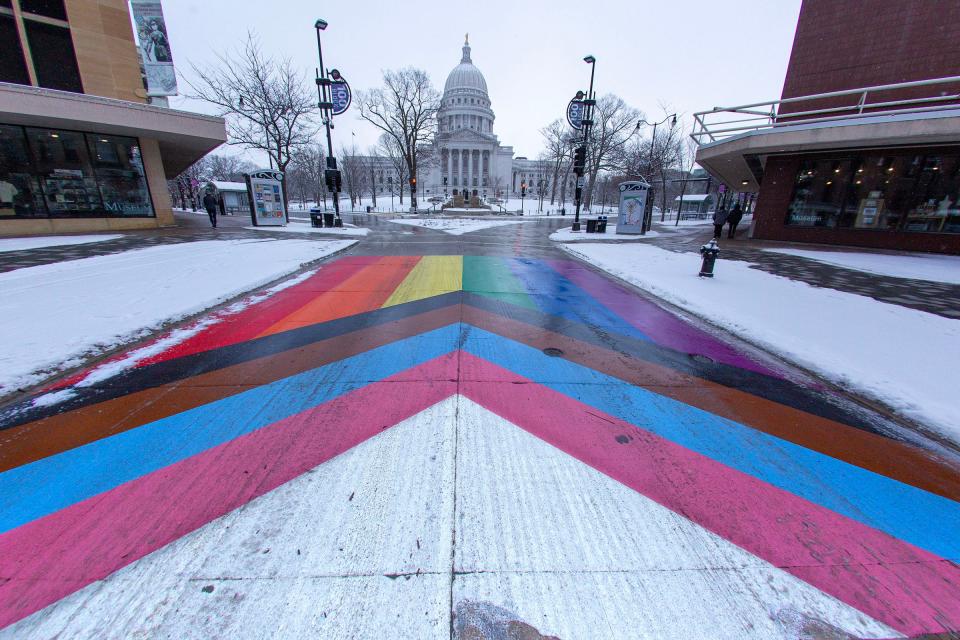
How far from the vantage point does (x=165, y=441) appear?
284 centimetres

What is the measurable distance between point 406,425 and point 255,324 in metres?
3.71

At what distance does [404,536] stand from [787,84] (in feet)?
75.7

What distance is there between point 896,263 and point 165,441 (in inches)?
675

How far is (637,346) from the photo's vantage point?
4.91 meters

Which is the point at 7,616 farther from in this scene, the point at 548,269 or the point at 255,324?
the point at 548,269

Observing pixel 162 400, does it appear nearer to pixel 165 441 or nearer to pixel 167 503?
pixel 165 441

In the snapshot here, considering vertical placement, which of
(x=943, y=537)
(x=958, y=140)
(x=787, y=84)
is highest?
(x=787, y=84)

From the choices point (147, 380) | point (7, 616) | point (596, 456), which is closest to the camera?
point (7, 616)

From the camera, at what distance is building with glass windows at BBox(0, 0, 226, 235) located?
15.3 metres

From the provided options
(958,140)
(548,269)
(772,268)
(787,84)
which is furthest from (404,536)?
(787,84)

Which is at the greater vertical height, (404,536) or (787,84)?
(787,84)

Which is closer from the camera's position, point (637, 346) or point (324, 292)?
point (637, 346)

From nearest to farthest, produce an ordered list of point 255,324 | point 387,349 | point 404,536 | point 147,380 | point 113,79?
1. point 404,536
2. point 147,380
3. point 387,349
4. point 255,324
5. point 113,79

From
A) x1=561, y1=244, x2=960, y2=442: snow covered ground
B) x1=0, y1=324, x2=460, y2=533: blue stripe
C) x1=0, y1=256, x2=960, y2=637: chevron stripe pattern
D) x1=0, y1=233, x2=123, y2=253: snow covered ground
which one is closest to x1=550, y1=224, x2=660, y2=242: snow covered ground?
x1=561, y1=244, x2=960, y2=442: snow covered ground
